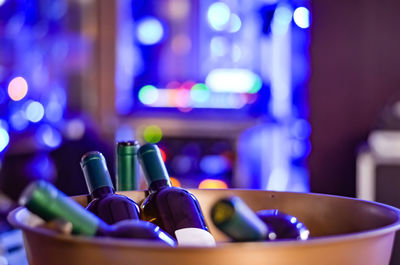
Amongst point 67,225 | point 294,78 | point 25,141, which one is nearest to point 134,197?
point 67,225

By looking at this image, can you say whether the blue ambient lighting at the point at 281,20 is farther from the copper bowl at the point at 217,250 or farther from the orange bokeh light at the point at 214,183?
the copper bowl at the point at 217,250

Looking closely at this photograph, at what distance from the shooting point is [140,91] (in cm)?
432

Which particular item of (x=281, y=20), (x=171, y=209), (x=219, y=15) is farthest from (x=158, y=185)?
(x=281, y=20)

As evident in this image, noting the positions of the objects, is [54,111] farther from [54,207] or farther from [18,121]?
[54,207]

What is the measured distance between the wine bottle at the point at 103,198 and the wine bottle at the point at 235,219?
0.57 feet

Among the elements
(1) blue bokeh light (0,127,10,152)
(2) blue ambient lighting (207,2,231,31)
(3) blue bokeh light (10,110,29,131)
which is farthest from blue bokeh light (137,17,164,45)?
(1) blue bokeh light (0,127,10,152)

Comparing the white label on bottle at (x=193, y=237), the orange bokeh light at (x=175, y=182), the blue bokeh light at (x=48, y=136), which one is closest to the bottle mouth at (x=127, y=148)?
the white label on bottle at (x=193, y=237)

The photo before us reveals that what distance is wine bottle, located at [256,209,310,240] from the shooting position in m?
0.48

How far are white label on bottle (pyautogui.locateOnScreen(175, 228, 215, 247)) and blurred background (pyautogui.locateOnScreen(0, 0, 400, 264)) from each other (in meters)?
2.57

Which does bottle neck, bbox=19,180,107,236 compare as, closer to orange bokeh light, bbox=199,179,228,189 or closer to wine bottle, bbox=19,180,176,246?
wine bottle, bbox=19,180,176,246

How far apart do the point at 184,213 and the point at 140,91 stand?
3.81 metres

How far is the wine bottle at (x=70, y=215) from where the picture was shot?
0.38 meters

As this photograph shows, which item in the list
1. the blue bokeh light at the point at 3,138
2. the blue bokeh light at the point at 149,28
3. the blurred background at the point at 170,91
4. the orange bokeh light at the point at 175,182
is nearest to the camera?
the blurred background at the point at 170,91

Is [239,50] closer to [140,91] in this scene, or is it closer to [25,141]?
[140,91]
